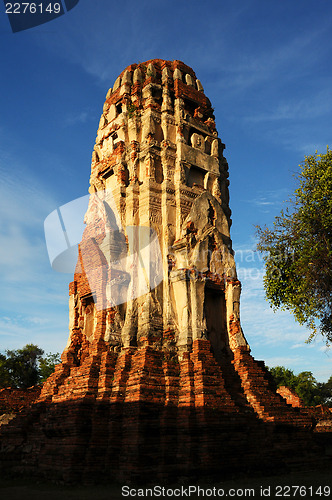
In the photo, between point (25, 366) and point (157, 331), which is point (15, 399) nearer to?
point (157, 331)

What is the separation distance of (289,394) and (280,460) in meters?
7.86

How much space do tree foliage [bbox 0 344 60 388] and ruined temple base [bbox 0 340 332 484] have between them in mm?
22465

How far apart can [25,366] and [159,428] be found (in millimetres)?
28741

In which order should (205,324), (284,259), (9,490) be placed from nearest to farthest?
1. (9,490)
2. (205,324)
3. (284,259)

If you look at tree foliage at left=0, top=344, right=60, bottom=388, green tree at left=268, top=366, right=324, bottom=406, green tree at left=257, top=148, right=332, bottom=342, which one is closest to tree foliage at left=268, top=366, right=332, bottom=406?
green tree at left=268, top=366, right=324, bottom=406

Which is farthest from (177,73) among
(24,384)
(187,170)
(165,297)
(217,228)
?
(24,384)

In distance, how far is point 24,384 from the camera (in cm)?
3397

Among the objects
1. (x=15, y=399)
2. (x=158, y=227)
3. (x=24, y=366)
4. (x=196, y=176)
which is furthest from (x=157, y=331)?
(x=24, y=366)

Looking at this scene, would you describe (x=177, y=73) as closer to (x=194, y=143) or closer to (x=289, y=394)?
(x=194, y=143)

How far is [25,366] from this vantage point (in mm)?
35125

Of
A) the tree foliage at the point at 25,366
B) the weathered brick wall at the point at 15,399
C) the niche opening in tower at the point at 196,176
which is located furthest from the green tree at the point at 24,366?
the niche opening in tower at the point at 196,176

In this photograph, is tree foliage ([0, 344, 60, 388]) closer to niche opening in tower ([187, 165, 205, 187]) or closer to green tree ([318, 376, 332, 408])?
niche opening in tower ([187, 165, 205, 187])

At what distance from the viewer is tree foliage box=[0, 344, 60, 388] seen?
32531 millimetres

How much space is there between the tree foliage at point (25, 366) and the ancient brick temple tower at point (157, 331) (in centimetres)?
2145
